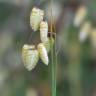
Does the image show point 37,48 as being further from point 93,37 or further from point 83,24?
point 93,37

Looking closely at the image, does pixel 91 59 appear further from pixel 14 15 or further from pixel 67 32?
pixel 14 15

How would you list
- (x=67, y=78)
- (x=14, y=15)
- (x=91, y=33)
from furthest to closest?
(x=14, y=15) → (x=67, y=78) → (x=91, y=33)

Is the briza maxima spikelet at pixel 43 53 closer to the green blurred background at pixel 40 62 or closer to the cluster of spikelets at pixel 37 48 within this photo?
the cluster of spikelets at pixel 37 48

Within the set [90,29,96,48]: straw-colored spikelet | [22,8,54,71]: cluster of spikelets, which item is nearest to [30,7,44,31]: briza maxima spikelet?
[22,8,54,71]: cluster of spikelets

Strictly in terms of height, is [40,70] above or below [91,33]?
below

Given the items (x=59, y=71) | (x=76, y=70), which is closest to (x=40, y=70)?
(x=59, y=71)

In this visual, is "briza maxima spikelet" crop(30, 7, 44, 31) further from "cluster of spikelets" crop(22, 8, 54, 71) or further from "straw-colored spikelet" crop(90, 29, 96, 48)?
"straw-colored spikelet" crop(90, 29, 96, 48)

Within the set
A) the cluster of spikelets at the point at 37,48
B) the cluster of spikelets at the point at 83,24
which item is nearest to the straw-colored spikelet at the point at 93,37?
the cluster of spikelets at the point at 83,24
